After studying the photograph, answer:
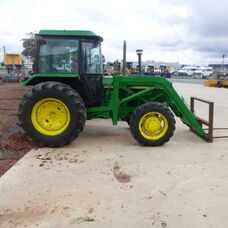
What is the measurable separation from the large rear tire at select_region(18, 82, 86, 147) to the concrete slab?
0.26 m

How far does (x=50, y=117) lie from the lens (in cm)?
529

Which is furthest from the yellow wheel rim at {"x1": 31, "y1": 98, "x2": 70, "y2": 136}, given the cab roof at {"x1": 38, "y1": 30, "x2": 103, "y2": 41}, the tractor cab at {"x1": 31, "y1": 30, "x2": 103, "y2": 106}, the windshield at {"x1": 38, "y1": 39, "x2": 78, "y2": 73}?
the cab roof at {"x1": 38, "y1": 30, "x2": 103, "y2": 41}

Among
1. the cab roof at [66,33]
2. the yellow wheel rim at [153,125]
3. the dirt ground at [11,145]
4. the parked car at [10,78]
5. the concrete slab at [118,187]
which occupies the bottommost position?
the concrete slab at [118,187]

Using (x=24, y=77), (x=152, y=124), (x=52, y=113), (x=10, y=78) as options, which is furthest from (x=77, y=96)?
(x=10, y=78)

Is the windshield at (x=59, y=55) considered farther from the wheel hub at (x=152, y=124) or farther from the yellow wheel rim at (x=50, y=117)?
the wheel hub at (x=152, y=124)

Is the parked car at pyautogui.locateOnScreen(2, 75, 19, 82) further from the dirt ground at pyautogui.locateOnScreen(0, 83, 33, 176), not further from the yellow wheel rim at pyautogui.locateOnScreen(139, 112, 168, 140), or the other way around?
the yellow wheel rim at pyautogui.locateOnScreen(139, 112, 168, 140)

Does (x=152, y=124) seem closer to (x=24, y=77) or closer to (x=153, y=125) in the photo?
(x=153, y=125)

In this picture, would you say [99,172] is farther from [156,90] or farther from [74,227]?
[156,90]

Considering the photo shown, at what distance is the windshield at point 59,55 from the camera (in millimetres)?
5336

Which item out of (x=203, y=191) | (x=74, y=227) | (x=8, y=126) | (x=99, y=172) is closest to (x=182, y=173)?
(x=203, y=191)

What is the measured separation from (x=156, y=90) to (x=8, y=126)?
3.81m

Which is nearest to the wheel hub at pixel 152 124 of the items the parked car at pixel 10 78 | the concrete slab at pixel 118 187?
the concrete slab at pixel 118 187

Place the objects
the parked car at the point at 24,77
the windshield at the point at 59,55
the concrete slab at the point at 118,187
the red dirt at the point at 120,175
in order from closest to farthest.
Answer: the concrete slab at the point at 118,187 < the red dirt at the point at 120,175 < the windshield at the point at 59,55 < the parked car at the point at 24,77

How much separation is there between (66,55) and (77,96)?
0.92 m
